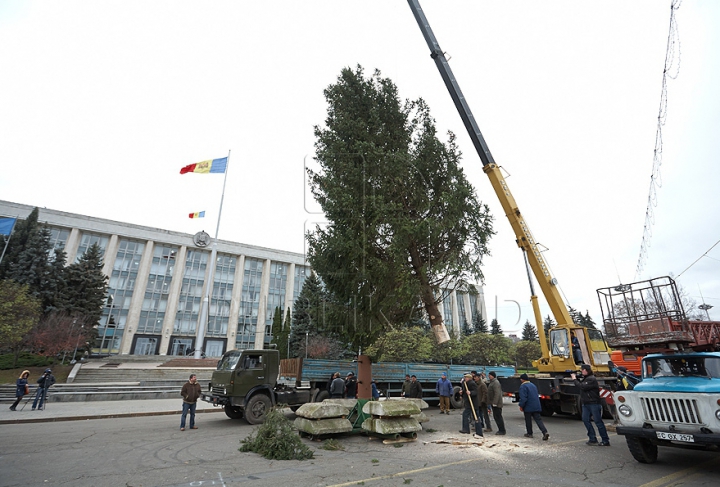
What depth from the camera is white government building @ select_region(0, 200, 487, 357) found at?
4784cm

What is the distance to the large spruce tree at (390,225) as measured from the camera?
48.2 ft

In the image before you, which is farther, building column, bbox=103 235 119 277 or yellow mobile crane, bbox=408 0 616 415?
building column, bbox=103 235 119 277

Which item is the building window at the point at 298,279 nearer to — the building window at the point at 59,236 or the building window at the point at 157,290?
the building window at the point at 157,290

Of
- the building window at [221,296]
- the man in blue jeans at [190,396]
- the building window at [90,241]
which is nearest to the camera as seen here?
the man in blue jeans at [190,396]

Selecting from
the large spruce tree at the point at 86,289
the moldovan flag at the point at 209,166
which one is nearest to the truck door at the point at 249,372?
the moldovan flag at the point at 209,166

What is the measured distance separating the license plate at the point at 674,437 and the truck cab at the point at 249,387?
1042cm

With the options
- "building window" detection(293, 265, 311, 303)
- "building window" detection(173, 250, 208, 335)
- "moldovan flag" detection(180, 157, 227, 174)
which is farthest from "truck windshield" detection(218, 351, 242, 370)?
"building window" detection(293, 265, 311, 303)

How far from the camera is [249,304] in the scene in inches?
2237

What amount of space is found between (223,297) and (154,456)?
2011 inches

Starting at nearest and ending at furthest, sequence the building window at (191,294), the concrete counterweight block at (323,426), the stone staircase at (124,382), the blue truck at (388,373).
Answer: the concrete counterweight block at (323,426) < the blue truck at (388,373) < the stone staircase at (124,382) < the building window at (191,294)

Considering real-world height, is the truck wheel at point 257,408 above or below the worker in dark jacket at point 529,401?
below

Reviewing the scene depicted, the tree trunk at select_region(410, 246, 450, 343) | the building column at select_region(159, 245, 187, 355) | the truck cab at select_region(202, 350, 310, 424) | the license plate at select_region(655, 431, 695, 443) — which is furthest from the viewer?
the building column at select_region(159, 245, 187, 355)

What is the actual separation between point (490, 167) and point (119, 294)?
175ft

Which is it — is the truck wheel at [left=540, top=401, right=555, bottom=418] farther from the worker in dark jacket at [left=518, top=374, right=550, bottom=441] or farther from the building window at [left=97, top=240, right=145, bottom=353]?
the building window at [left=97, top=240, right=145, bottom=353]
